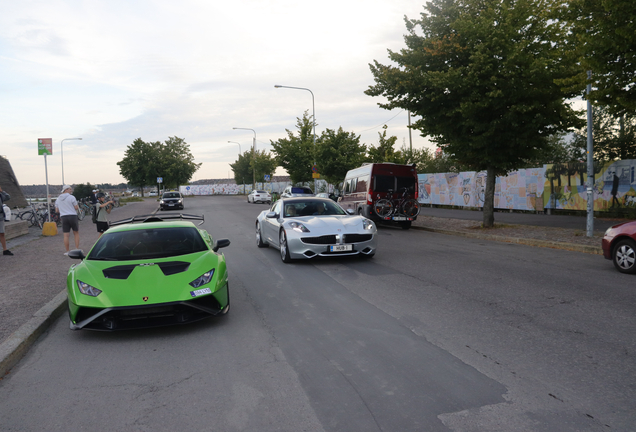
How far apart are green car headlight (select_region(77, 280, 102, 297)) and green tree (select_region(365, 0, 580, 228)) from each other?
1242 centimetres

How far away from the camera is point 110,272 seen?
17.3ft

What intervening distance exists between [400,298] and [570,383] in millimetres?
3013

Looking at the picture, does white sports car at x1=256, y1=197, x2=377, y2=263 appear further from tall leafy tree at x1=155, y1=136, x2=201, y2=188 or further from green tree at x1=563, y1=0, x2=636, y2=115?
tall leafy tree at x1=155, y1=136, x2=201, y2=188

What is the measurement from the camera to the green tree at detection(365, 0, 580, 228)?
14.3 metres

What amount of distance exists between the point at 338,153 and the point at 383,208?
73.7 feet

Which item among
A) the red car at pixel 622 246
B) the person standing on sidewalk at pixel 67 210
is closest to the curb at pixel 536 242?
the red car at pixel 622 246

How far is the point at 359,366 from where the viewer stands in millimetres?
4078

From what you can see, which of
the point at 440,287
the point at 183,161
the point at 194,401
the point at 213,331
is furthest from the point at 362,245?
Answer: the point at 183,161

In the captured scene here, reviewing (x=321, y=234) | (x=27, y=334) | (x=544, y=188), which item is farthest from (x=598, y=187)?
(x=27, y=334)

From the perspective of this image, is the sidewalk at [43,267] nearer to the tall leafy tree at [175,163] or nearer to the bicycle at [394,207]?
the bicycle at [394,207]

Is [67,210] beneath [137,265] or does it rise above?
above

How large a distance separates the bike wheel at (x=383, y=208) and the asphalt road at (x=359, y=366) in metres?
10.5

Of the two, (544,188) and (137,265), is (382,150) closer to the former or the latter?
(544,188)

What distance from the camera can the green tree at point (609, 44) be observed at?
9.21 m
